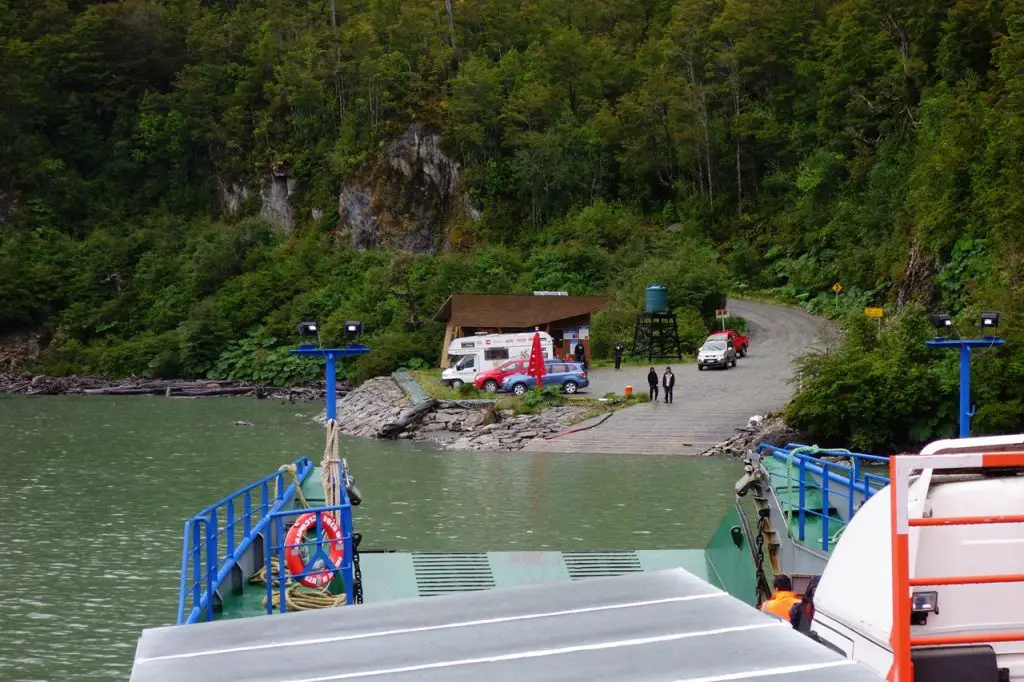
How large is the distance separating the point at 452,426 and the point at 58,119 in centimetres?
7486

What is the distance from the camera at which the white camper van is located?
155ft

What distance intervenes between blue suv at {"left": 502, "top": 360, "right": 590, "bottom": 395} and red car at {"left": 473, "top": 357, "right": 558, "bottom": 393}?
54 cm

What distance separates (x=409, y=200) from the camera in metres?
88.4

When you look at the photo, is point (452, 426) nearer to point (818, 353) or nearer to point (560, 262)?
point (818, 353)

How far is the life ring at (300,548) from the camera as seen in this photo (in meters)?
13.1

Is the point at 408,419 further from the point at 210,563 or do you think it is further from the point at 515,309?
the point at 210,563

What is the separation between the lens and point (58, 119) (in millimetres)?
103188

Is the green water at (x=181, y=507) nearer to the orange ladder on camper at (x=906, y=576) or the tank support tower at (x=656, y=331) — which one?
→ the orange ladder on camper at (x=906, y=576)

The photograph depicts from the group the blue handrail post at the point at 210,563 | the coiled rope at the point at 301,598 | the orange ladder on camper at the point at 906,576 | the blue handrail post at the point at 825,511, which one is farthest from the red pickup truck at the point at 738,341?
the orange ladder on camper at the point at 906,576

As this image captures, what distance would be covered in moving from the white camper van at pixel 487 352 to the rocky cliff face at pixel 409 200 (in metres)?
39.6

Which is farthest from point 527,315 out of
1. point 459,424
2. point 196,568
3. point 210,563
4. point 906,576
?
point 906,576

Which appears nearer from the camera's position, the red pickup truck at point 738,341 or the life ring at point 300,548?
the life ring at point 300,548

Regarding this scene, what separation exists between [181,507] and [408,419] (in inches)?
637

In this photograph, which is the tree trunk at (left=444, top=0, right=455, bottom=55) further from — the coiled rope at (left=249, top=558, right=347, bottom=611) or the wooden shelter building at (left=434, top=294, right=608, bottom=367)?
the coiled rope at (left=249, top=558, right=347, bottom=611)
